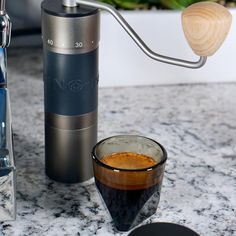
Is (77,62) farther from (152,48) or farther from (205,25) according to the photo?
(152,48)

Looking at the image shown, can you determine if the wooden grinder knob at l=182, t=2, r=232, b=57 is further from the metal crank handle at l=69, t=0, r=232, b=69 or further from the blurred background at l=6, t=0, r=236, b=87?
the blurred background at l=6, t=0, r=236, b=87

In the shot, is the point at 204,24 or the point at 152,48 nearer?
the point at 204,24

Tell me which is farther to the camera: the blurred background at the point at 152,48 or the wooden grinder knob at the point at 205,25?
the blurred background at the point at 152,48

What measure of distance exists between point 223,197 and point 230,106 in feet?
0.65

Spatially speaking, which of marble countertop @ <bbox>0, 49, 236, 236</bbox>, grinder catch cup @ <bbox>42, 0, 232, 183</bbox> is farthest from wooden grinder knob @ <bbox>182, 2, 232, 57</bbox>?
marble countertop @ <bbox>0, 49, 236, 236</bbox>

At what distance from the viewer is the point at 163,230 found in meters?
0.57

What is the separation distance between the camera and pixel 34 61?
912mm

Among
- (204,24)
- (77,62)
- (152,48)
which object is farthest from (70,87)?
(152,48)

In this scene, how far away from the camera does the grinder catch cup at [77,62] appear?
58 cm

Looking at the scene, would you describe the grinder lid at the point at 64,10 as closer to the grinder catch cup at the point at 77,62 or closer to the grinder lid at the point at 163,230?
the grinder catch cup at the point at 77,62

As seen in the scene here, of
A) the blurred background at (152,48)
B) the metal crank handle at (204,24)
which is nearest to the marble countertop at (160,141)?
the blurred background at (152,48)

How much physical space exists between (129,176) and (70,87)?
102 millimetres

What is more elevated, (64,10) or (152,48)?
(64,10)

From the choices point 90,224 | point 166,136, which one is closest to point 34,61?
point 166,136
